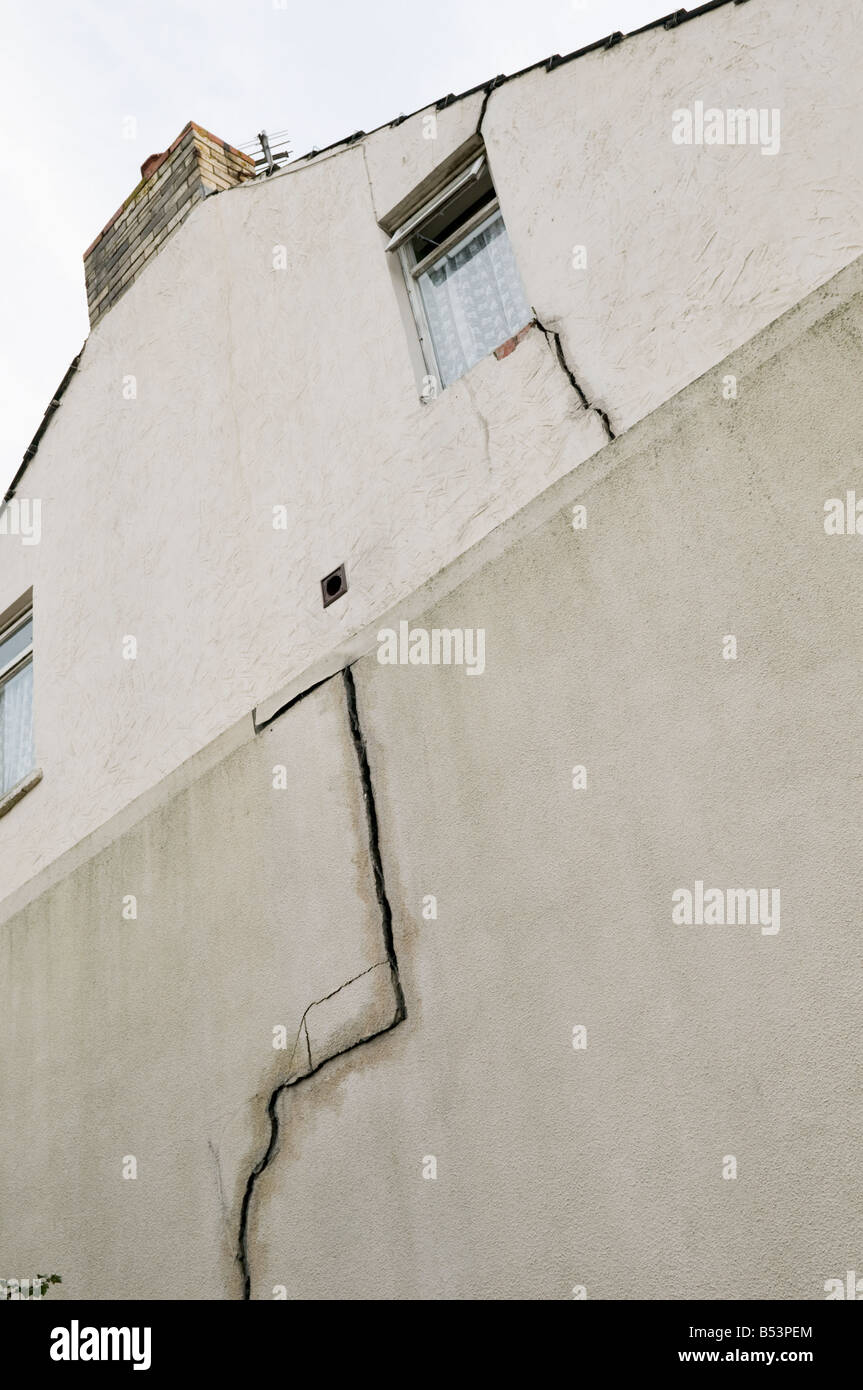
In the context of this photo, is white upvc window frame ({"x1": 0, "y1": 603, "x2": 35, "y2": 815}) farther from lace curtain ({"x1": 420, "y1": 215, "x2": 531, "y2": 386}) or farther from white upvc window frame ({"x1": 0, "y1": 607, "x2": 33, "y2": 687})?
lace curtain ({"x1": 420, "y1": 215, "x2": 531, "y2": 386})

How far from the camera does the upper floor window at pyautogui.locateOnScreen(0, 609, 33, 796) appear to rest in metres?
7.15

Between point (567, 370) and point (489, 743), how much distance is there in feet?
4.73

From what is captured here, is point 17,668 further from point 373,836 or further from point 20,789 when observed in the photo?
point 373,836

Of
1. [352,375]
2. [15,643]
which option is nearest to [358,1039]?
[352,375]

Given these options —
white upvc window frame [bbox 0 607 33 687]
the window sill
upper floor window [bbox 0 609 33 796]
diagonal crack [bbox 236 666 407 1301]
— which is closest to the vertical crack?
diagonal crack [bbox 236 666 407 1301]

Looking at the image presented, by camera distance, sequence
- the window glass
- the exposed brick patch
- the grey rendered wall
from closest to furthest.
Result: the grey rendered wall, the exposed brick patch, the window glass

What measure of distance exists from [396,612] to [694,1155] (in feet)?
7.67

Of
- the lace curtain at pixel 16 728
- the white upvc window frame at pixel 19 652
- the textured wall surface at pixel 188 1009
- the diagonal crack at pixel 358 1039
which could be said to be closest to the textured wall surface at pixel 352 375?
the white upvc window frame at pixel 19 652

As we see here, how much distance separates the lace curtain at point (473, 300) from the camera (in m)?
5.15

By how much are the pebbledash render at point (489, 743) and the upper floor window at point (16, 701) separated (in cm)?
60

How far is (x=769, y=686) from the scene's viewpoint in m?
3.63

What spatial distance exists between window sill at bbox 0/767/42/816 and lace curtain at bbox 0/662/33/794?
0.83 feet

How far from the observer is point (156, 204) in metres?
7.40
